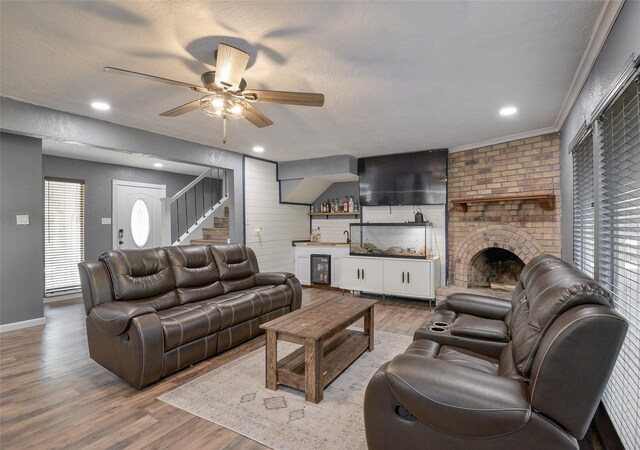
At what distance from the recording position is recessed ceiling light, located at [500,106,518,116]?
11.0ft

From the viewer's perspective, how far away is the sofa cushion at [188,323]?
2643 mm

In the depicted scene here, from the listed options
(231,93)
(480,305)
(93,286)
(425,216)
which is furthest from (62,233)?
(480,305)

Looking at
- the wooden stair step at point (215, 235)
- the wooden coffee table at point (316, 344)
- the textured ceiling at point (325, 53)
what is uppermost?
the textured ceiling at point (325, 53)

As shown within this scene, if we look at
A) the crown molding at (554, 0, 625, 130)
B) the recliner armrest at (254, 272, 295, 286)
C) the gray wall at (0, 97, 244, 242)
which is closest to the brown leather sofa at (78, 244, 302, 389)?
the recliner armrest at (254, 272, 295, 286)

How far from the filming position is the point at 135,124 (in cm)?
393

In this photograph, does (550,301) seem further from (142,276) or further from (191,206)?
(191,206)

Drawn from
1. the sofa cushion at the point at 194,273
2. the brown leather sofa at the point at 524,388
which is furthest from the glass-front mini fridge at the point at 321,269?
the brown leather sofa at the point at 524,388

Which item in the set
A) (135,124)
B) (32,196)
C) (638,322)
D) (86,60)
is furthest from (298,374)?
(32,196)

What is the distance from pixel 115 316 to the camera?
Result: 2.55 m

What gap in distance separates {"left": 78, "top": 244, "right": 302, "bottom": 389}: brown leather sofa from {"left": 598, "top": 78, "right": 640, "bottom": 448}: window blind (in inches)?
113

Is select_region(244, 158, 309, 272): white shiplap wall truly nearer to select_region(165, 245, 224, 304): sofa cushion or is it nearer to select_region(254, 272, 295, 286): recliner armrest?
select_region(254, 272, 295, 286): recliner armrest

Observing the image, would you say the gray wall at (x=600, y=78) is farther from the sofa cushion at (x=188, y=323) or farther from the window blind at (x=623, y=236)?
the sofa cushion at (x=188, y=323)

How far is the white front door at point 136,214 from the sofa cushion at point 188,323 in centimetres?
407

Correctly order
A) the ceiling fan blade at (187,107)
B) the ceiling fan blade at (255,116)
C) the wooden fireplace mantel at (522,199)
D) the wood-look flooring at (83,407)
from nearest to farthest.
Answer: the wood-look flooring at (83,407) → the ceiling fan blade at (187,107) → the ceiling fan blade at (255,116) → the wooden fireplace mantel at (522,199)
